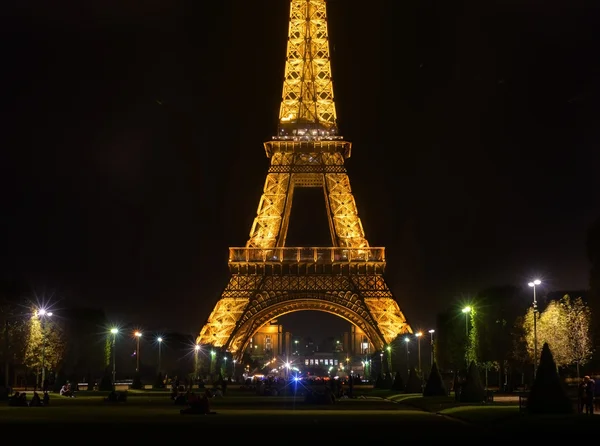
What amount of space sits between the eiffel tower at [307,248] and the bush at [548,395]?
6315 cm

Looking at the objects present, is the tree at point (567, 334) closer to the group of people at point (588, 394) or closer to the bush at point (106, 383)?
the bush at point (106, 383)

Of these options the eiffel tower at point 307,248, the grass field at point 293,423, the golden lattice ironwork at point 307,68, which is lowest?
the grass field at point 293,423

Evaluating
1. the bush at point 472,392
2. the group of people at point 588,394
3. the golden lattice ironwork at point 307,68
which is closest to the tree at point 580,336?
the bush at point 472,392

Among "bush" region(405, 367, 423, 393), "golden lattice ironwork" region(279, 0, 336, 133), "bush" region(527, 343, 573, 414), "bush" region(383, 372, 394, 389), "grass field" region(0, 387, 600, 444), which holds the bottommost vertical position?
"grass field" region(0, 387, 600, 444)

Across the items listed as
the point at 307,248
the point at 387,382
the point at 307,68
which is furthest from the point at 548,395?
the point at 307,68

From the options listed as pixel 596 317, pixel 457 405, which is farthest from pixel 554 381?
pixel 596 317

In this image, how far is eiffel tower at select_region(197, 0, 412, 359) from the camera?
102688 millimetres

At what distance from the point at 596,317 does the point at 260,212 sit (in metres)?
42.7

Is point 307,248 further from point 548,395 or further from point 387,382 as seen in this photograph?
point 548,395

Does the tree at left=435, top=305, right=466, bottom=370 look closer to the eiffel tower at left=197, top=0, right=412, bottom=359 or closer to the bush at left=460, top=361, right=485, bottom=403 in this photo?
the eiffel tower at left=197, top=0, right=412, bottom=359

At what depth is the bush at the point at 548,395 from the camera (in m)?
37.6

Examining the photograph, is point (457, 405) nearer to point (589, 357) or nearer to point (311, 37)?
point (589, 357)

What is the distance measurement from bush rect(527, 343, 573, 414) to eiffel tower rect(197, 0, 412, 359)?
63.1m

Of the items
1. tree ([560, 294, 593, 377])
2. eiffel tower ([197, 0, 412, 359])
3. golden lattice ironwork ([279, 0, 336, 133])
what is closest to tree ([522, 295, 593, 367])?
tree ([560, 294, 593, 377])
